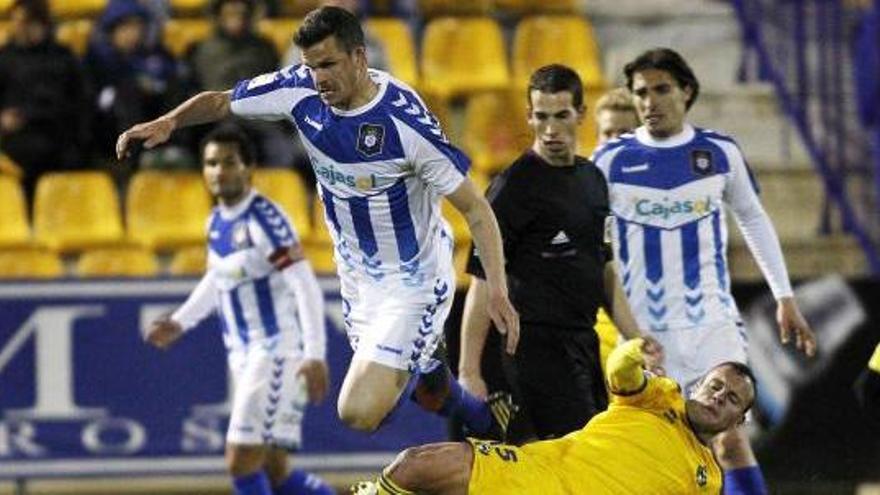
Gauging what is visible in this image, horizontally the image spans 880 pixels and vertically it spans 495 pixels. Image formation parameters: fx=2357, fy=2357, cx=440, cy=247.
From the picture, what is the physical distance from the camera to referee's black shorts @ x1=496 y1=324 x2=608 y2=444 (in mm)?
8734

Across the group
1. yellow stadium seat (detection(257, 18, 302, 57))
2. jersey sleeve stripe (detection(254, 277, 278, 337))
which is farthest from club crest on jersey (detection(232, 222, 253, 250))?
yellow stadium seat (detection(257, 18, 302, 57))

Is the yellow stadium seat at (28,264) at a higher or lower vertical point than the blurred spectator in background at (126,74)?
lower

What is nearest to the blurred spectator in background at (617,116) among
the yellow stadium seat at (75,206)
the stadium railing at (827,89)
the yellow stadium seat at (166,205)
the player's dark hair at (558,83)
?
the player's dark hair at (558,83)

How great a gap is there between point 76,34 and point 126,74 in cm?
111

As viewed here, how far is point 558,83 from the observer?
8.65 meters

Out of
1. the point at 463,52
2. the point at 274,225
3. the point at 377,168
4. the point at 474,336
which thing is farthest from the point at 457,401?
the point at 463,52

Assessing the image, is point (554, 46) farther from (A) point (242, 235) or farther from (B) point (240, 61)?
(A) point (242, 235)

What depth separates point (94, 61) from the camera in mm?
13664

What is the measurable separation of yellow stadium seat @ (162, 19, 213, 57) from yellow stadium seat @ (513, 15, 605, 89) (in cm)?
194

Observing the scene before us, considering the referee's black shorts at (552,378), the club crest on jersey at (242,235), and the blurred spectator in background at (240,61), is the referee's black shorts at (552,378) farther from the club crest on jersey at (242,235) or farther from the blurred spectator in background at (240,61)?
the blurred spectator in background at (240,61)

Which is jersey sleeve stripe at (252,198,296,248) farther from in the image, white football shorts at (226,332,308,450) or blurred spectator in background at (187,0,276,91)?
blurred spectator in background at (187,0,276,91)

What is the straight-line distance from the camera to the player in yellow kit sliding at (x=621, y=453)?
7.73 metres

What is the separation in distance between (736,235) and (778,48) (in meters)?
1.39

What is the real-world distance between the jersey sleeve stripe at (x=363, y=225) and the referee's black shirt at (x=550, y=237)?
47cm
